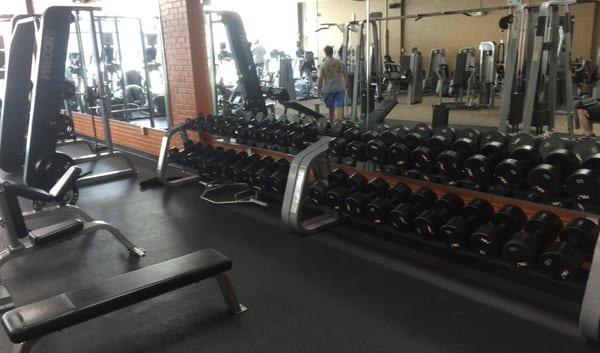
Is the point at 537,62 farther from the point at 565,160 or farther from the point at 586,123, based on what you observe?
the point at 586,123

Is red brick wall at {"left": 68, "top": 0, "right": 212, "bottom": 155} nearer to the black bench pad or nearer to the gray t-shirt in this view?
the gray t-shirt

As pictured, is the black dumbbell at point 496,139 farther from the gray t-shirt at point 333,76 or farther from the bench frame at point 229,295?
the gray t-shirt at point 333,76

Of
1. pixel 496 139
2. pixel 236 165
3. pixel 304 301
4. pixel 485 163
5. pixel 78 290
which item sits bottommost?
pixel 304 301

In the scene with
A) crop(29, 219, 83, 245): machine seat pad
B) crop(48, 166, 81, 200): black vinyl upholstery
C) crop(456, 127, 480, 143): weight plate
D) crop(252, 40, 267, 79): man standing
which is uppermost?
crop(252, 40, 267, 79): man standing

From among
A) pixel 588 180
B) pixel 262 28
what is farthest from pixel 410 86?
pixel 588 180

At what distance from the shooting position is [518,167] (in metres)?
2.19

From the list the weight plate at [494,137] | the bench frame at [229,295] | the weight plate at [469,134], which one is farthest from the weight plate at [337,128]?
the bench frame at [229,295]

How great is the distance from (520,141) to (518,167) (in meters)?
0.21

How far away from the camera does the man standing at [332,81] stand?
18.7 feet

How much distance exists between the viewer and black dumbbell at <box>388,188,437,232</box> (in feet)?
8.49

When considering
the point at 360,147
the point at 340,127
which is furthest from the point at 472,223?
the point at 340,127

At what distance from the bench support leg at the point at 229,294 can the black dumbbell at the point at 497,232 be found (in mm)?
1199

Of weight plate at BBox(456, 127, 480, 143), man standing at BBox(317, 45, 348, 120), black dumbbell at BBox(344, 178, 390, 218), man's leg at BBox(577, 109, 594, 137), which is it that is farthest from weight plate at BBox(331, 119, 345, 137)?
man standing at BBox(317, 45, 348, 120)

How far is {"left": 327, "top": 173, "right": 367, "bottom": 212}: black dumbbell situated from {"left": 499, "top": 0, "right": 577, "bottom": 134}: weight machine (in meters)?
1.12
